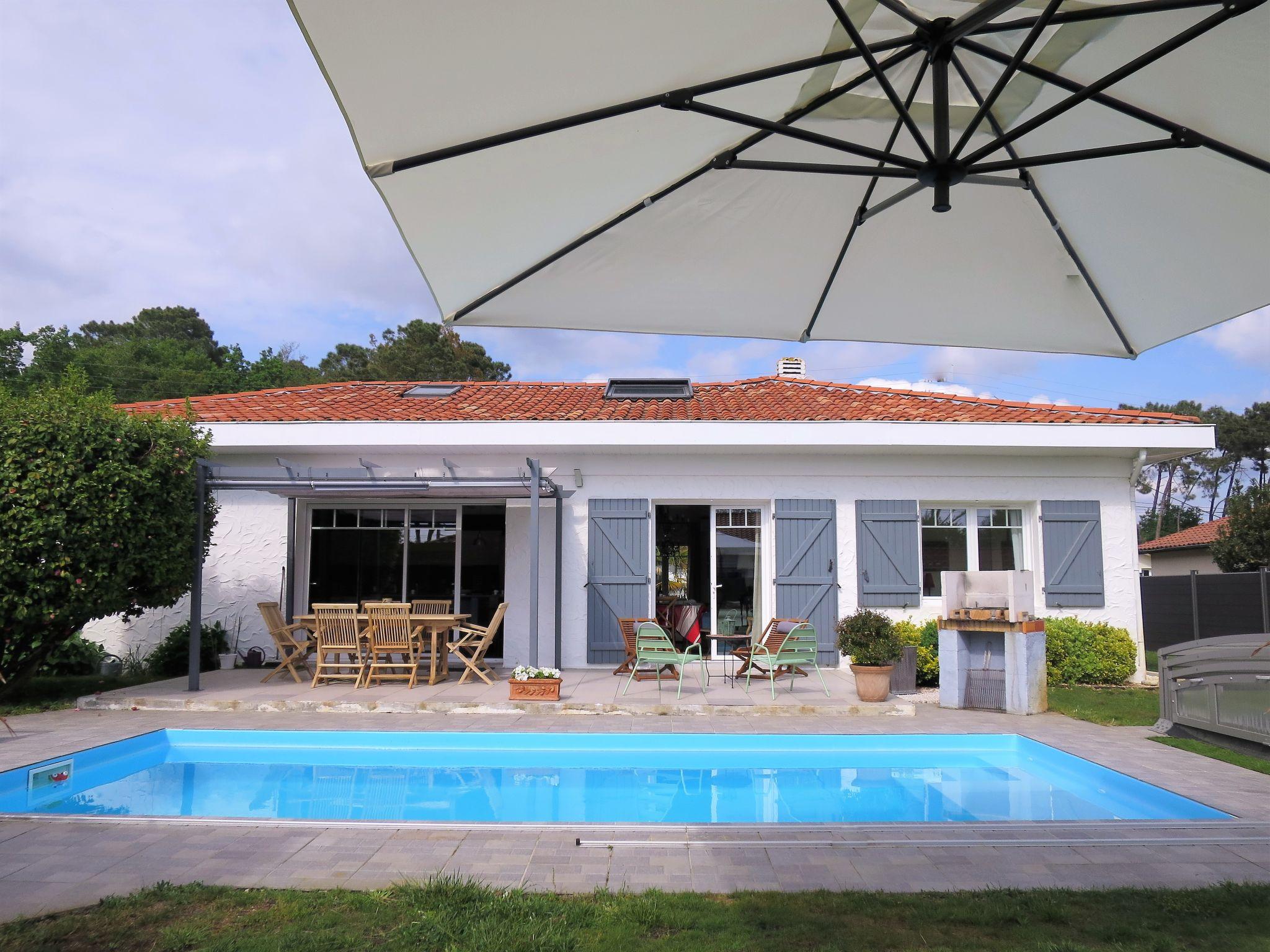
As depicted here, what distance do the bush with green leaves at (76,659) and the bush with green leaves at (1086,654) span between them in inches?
445

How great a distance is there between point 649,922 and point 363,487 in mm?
7112

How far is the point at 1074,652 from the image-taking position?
998cm

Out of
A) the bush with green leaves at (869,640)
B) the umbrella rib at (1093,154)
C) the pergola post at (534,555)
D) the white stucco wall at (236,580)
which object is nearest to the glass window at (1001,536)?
the bush with green leaves at (869,640)

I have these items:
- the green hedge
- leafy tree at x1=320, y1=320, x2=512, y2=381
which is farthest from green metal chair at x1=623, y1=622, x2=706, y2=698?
leafy tree at x1=320, y1=320, x2=512, y2=381

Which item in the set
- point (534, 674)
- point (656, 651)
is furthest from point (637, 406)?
point (534, 674)

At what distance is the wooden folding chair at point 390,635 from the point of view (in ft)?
28.9

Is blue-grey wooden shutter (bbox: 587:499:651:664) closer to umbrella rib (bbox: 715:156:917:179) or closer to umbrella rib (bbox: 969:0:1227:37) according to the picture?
umbrella rib (bbox: 715:156:917:179)

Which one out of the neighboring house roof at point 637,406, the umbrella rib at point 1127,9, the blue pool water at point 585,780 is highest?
the neighboring house roof at point 637,406

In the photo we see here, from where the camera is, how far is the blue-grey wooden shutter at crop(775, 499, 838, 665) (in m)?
10.5

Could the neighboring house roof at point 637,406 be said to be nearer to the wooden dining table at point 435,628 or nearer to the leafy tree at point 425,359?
the wooden dining table at point 435,628

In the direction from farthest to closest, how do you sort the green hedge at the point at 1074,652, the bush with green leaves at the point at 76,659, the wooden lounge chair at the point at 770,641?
the bush with green leaves at the point at 76,659 < the green hedge at the point at 1074,652 < the wooden lounge chair at the point at 770,641

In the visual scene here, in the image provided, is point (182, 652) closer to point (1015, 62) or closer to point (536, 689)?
point (536, 689)

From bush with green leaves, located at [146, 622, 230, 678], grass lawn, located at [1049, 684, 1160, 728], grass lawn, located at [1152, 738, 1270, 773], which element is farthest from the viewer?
bush with green leaves, located at [146, 622, 230, 678]

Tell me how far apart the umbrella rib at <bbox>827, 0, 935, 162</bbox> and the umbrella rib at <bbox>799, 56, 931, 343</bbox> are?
0.10 m
